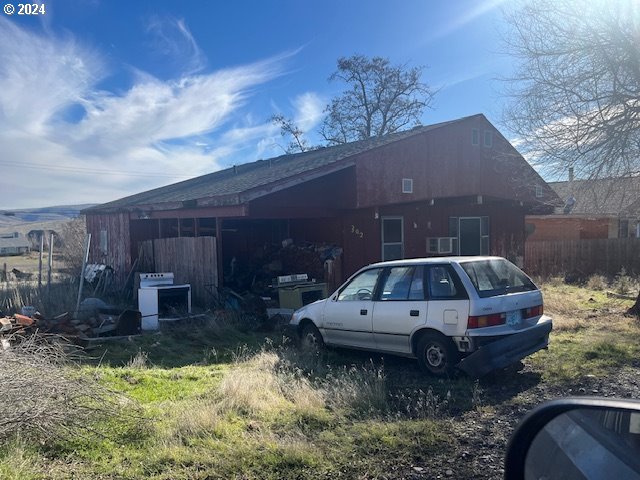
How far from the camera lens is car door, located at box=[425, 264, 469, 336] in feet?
21.6

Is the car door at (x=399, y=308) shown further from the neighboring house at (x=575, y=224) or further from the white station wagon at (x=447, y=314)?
the neighboring house at (x=575, y=224)

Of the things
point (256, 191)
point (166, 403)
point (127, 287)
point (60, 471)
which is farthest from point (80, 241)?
point (60, 471)

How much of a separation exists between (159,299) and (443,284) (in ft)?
23.6

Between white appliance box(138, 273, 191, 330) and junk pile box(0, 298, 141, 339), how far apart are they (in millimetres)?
548

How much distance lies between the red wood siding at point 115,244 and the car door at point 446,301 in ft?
37.9

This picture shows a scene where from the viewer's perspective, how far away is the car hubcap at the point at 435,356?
6791 millimetres

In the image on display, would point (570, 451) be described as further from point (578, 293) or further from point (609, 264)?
point (609, 264)

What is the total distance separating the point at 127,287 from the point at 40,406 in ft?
37.3

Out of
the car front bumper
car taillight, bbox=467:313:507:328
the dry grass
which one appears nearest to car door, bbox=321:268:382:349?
car taillight, bbox=467:313:507:328

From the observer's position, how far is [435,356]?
6.88 metres

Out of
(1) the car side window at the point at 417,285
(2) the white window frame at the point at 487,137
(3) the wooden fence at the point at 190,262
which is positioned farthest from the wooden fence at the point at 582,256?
(1) the car side window at the point at 417,285

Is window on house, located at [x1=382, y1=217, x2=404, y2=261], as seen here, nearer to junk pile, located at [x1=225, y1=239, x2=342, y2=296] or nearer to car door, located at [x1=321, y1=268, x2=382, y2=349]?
junk pile, located at [x1=225, y1=239, x2=342, y2=296]

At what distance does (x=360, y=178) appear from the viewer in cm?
1389

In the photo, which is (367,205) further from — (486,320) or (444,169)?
(486,320)
